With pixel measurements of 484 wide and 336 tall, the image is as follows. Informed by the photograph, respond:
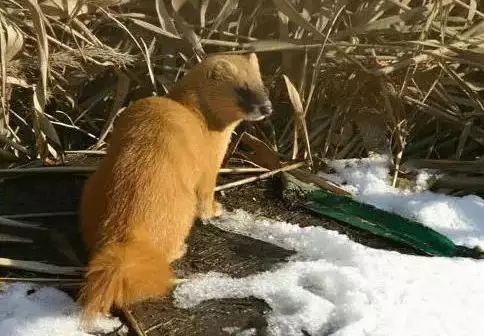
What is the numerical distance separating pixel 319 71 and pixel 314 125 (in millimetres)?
194

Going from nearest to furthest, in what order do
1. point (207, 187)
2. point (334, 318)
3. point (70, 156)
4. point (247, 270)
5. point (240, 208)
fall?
point (334, 318) < point (247, 270) < point (207, 187) < point (240, 208) < point (70, 156)

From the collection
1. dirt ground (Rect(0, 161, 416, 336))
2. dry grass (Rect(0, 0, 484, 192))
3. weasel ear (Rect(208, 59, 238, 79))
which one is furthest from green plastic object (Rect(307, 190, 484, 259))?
weasel ear (Rect(208, 59, 238, 79))

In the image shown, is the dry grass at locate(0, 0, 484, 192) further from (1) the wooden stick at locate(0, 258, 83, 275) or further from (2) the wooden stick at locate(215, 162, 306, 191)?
(1) the wooden stick at locate(0, 258, 83, 275)

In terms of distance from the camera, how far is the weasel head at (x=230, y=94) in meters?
2.33

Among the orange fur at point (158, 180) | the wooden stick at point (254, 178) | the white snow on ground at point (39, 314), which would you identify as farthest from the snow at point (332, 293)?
the wooden stick at point (254, 178)

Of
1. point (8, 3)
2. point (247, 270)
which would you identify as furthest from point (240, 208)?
point (8, 3)

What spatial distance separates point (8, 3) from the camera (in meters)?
2.70

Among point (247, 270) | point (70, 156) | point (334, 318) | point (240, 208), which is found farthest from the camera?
point (70, 156)

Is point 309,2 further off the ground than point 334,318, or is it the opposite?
point 309,2

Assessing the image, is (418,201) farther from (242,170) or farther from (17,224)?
(17,224)

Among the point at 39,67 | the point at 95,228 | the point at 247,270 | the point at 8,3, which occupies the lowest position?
the point at 247,270

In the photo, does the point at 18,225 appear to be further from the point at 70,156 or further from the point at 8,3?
the point at 8,3

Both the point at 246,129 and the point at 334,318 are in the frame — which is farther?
the point at 246,129

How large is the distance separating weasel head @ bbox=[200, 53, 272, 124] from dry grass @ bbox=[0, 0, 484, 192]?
282 mm
